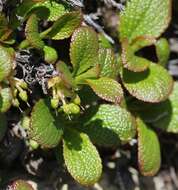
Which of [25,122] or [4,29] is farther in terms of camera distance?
[25,122]

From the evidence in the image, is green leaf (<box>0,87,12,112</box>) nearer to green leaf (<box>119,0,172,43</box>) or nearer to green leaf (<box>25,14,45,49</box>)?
green leaf (<box>25,14,45,49</box>)

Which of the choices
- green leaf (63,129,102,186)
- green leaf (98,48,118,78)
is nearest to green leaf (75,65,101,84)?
green leaf (98,48,118,78)

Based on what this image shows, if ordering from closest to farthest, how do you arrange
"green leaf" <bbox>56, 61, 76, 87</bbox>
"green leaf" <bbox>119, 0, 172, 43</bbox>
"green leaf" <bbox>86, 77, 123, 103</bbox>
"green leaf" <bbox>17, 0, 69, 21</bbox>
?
"green leaf" <bbox>56, 61, 76, 87</bbox>, "green leaf" <bbox>86, 77, 123, 103</bbox>, "green leaf" <bbox>17, 0, 69, 21</bbox>, "green leaf" <bbox>119, 0, 172, 43</bbox>

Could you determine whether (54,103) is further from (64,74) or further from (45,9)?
(45,9)

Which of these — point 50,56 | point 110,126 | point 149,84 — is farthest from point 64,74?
point 149,84

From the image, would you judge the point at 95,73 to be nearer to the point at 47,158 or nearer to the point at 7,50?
the point at 7,50

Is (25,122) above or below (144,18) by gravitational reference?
below
